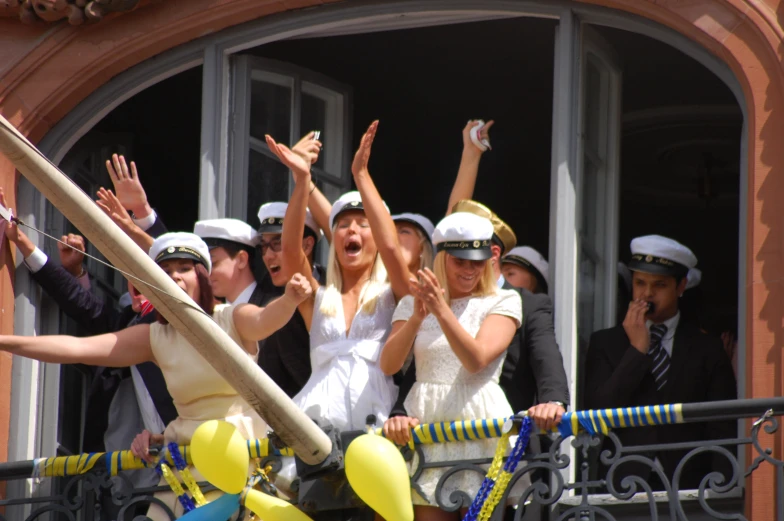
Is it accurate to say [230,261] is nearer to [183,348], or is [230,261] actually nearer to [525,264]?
[183,348]

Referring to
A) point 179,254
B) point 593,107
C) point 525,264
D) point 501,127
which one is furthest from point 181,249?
point 501,127

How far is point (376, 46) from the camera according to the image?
11.1 meters

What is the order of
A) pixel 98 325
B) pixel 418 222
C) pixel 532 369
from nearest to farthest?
pixel 532 369 < pixel 418 222 < pixel 98 325

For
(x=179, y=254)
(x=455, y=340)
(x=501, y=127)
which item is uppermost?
(x=501, y=127)

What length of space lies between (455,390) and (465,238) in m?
0.64

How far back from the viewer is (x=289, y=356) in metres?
8.17

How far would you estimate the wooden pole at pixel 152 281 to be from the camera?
261 inches

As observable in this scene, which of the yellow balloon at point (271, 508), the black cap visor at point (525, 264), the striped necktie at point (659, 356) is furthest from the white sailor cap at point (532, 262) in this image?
the yellow balloon at point (271, 508)

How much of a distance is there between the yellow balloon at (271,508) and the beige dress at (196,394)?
39 centimetres

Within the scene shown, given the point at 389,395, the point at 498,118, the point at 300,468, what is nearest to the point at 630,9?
the point at 389,395

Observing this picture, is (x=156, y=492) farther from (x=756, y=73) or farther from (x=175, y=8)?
(x=756, y=73)

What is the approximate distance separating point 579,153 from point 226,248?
1.70 metres

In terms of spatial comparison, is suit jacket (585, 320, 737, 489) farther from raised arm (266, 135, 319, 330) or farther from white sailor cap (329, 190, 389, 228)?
raised arm (266, 135, 319, 330)

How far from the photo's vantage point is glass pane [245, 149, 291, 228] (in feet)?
A: 30.0
